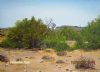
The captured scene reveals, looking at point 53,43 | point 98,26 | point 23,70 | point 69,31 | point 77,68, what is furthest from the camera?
point 69,31

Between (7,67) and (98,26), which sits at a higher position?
(98,26)

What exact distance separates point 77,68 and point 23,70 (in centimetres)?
383

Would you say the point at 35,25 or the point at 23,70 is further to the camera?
the point at 35,25

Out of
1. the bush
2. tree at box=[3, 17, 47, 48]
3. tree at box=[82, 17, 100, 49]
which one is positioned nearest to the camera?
tree at box=[82, 17, 100, 49]

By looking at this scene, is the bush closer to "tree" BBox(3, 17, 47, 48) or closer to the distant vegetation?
the distant vegetation

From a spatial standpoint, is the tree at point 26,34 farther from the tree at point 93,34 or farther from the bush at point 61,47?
the tree at point 93,34

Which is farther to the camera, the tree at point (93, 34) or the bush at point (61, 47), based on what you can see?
the bush at point (61, 47)

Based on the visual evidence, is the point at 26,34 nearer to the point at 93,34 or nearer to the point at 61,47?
the point at 61,47

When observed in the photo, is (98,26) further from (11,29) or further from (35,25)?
(11,29)

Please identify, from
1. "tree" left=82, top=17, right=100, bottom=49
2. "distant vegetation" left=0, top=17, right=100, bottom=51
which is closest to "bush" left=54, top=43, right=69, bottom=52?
"distant vegetation" left=0, top=17, right=100, bottom=51

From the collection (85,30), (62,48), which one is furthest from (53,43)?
(85,30)

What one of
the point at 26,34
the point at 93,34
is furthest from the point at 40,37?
the point at 93,34

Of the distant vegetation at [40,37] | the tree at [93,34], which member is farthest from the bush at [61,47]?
the tree at [93,34]

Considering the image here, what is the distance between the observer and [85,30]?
37531 mm
